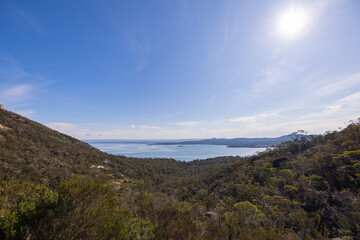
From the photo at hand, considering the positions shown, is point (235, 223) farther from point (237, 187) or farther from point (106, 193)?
point (237, 187)

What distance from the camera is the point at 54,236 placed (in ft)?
9.00

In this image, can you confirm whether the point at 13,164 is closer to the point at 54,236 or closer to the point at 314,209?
the point at 54,236

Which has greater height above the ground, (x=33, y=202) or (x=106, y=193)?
(x=33, y=202)

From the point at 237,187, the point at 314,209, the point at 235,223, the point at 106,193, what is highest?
the point at 106,193

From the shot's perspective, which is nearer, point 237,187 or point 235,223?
point 235,223

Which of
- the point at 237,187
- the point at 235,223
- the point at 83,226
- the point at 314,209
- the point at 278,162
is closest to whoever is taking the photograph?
the point at 83,226

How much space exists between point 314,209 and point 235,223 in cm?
797

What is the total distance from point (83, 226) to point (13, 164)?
13.2m

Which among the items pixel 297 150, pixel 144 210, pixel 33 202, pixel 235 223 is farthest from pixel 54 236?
pixel 297 150

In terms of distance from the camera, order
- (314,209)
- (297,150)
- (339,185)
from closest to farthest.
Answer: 1. (314,209)
2. (339,185)
3. (297,150)

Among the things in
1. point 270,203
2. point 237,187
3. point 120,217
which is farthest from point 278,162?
point 120,217

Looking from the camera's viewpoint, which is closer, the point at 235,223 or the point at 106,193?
the point at 106,193

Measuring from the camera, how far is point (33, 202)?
2.77 metres

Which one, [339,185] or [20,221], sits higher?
[20,221]
